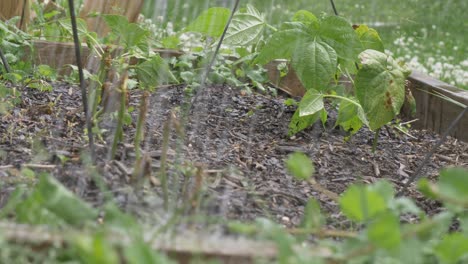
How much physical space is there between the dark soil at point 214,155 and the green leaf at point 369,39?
0.99ft

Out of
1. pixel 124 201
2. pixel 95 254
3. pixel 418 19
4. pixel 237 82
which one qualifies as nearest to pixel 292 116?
pixel 237 82

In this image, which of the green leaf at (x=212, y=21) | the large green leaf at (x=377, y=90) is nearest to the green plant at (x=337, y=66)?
the large green leaf at (x=377, y=90)

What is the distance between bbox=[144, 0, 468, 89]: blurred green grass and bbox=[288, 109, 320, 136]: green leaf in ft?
5.16

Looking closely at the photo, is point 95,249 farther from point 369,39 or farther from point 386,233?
point 369,39

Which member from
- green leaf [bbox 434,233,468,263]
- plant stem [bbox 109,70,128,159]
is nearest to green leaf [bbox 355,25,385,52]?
plant stem [bbox 109,70,128,159]

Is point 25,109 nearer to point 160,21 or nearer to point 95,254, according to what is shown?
point 95,254

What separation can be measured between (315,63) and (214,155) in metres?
0.45

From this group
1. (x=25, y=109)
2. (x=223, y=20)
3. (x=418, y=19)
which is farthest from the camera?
(x=418, y=19)

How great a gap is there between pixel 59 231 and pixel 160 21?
3.38 metres

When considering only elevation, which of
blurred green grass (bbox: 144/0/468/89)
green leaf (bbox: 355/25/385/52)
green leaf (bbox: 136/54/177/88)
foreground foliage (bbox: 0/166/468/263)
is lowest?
blurred green grass (bbox: 144/0/468/89)

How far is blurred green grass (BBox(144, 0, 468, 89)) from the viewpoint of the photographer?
451cm

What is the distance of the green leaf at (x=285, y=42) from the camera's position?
2408 millimetres

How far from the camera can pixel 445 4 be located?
6.48 m

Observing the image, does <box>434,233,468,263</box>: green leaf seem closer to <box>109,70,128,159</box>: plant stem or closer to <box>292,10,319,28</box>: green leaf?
<box>109,70,128,159</box>: plant stem
